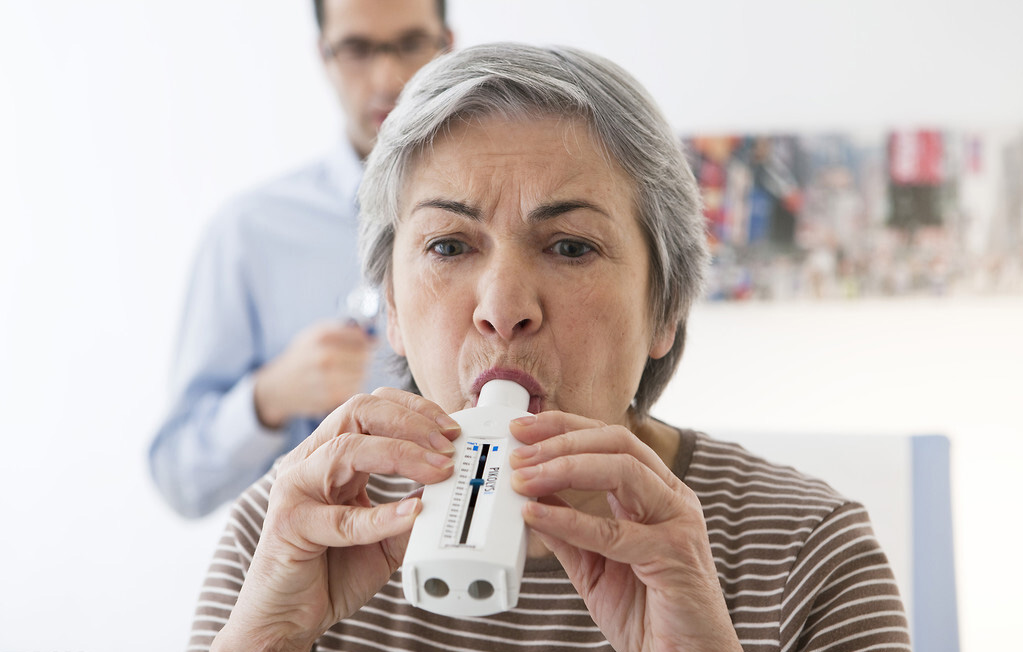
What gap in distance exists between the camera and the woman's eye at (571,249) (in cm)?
113

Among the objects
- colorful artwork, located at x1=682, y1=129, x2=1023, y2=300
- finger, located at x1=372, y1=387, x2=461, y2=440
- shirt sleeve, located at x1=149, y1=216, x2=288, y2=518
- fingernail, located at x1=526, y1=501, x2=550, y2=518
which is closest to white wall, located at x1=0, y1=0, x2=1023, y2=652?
colorful artwork, located at x1=682, y1=129, x2=1023, y2=300

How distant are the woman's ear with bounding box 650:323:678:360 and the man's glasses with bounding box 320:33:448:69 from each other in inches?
41.9

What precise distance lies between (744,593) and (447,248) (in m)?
0.56

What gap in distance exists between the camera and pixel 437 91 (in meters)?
1.19

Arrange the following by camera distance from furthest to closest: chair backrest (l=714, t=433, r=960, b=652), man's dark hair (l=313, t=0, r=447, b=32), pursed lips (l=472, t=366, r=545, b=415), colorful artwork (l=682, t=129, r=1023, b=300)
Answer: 1. colorful artwork (l=682, t=129, r=1023, b=300)
2. man's dark hair (l=313, t=0, r=447, b=32)
3. chair backrest (l=714, t=433, r=960, b=652)
4. pursed lips (l=472, t=366, r=545, b=415)

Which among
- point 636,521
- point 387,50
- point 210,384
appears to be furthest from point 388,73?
point 636,521

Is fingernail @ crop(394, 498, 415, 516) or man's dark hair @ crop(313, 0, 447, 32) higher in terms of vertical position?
man's dark hair @ crop(313, 0, 447, 32)

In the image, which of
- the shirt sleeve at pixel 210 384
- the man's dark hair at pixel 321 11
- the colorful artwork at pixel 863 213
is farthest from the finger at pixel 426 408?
the colorful artwork at pixel 863 213

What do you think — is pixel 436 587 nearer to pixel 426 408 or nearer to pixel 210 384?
pixel 426 408

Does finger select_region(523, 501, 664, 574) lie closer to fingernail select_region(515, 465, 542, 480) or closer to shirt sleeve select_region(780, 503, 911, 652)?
fingernail select_region(515, 465, 542, 480)

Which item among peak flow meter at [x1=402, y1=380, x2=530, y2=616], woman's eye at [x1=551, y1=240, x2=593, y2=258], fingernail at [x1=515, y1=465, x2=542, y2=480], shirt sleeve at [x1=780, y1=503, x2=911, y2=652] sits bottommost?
shirt sleeve at [x1=780, y1=503, x2=911, y2=652]

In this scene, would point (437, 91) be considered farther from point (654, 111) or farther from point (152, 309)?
point (152, 309)

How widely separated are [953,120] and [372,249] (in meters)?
2.40

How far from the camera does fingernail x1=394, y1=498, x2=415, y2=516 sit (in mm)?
846
